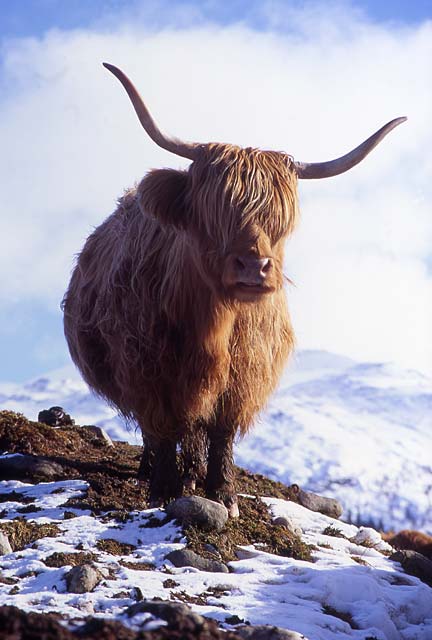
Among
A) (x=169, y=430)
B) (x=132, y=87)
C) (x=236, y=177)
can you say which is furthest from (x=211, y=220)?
(x=169, y=430)

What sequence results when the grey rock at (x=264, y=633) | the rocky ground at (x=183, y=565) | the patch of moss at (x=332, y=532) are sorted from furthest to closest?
the patch of moss at (x=332, y=532)
the rocky ground at (x=183, y=565)
the grey rock at (x=264, y=633)

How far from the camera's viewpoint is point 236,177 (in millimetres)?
6953

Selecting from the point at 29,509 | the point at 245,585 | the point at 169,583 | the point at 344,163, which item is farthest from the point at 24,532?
the point at 344,163

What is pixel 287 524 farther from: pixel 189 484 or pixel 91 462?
pixel 91 462

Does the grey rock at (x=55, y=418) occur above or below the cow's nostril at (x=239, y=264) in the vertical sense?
above

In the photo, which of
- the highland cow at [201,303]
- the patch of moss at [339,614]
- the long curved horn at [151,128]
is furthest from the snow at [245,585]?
the long curved horn at [151,128]

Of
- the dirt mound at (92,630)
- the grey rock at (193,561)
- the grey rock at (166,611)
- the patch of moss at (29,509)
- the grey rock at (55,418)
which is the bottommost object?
the dirt mound at (92,630)

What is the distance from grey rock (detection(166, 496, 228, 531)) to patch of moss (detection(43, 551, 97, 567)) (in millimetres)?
895

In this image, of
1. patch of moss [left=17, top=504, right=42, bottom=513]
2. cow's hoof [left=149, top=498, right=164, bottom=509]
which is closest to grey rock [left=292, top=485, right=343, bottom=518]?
cow's hoof [left=149, top=498, right=164, bottom=509]

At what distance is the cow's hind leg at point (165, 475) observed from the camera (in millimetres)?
7750

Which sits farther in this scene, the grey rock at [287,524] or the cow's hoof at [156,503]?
the grey rock at [287,524]

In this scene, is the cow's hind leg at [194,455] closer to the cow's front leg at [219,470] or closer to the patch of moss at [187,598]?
the cow's front leg at [219,470]

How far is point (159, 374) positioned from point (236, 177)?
5.30ft

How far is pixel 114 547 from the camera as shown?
21.9ft
